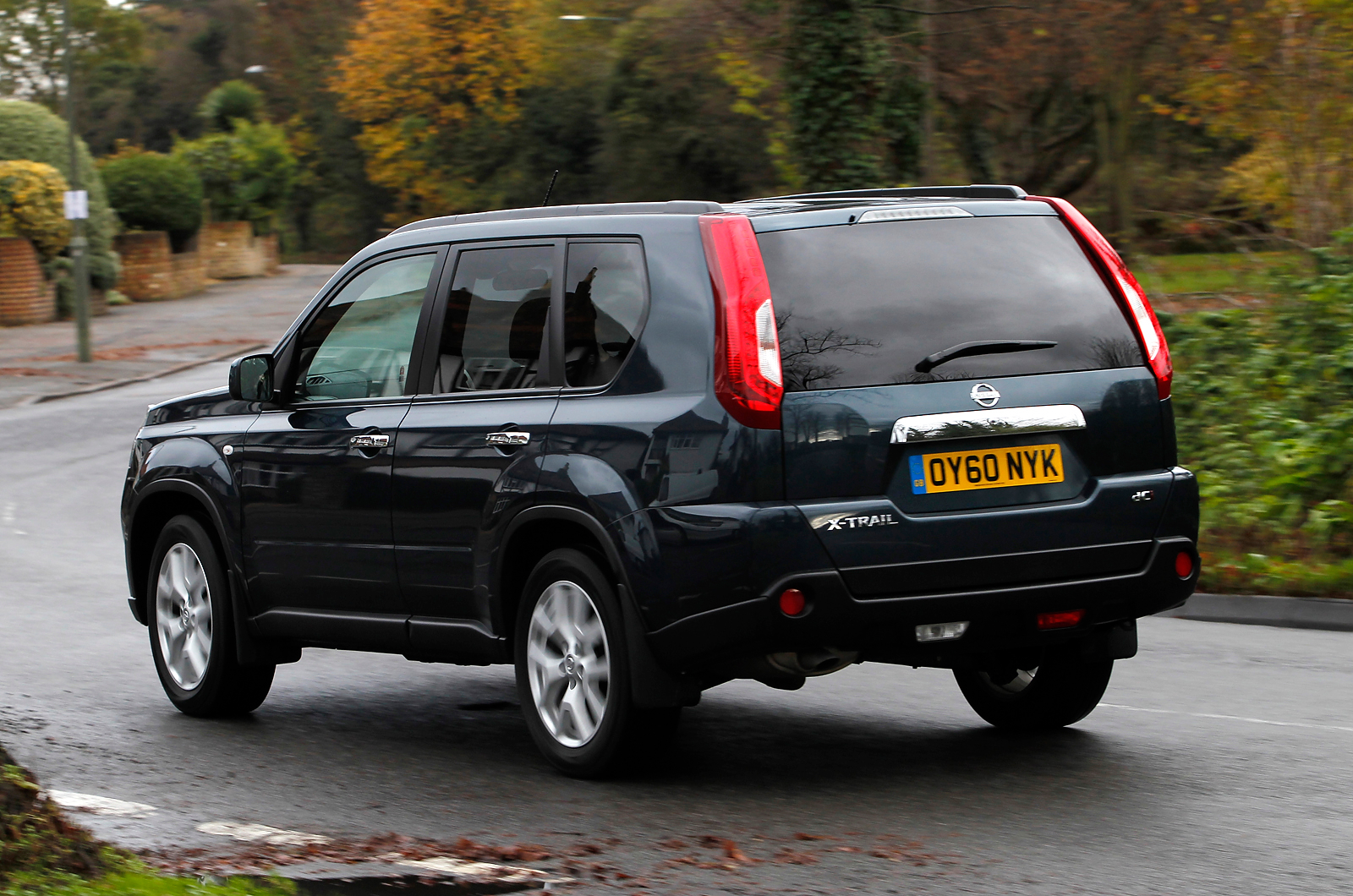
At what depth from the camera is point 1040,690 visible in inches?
260

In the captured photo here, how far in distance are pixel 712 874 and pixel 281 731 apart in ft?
9.98

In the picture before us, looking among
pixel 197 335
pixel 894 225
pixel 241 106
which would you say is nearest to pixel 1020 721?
pixel 894 225

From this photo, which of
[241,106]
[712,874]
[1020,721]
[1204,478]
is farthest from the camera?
[241,106]

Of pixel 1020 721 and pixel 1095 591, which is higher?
pixel 1095 591

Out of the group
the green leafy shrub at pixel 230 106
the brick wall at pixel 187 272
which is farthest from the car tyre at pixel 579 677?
the green leafy shrub at pixel 230 106

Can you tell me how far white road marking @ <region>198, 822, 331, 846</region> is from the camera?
5270mm

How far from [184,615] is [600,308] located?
2.81 metres

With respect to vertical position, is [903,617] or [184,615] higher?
[903,617]

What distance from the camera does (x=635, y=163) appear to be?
47.0 meters

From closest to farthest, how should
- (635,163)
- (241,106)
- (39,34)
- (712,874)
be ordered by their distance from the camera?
(712,874) → (635,163) → (241,106) → (39,34)

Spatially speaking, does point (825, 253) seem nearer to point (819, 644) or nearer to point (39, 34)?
point (819, 644)

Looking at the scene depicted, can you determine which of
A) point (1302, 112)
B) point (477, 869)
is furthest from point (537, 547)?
point (1302, 112)

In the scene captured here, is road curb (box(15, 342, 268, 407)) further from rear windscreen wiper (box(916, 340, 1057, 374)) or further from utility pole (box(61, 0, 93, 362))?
rear windscreen wiper (box(916, 340, 1057, 374))

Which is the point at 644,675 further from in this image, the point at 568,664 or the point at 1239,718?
the point at 1239,718
